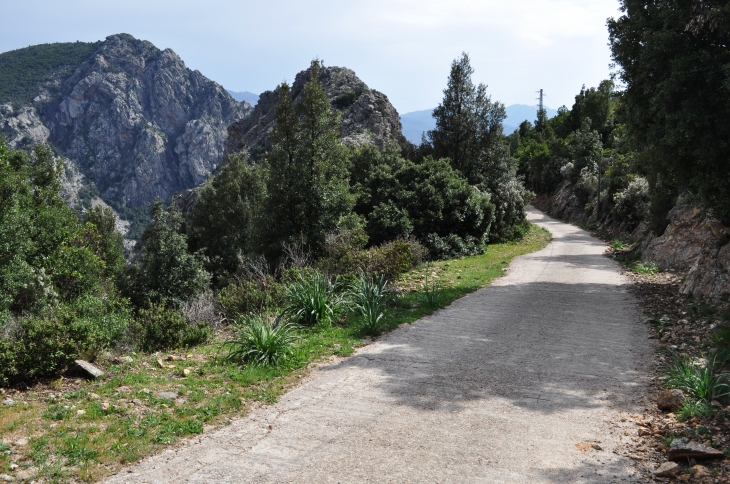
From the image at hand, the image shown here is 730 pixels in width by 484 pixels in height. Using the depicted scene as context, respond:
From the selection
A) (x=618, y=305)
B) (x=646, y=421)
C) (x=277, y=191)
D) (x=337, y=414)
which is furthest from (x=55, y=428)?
(x=277, y=191)

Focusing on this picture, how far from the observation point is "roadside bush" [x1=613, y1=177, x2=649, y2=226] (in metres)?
27.0

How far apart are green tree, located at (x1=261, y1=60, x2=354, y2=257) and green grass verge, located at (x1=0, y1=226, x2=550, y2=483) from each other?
1120cm

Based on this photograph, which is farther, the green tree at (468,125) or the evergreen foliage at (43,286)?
the green tree at (468,125)

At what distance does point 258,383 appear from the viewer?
6398 mm

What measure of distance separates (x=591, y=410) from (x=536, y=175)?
61.6 metres

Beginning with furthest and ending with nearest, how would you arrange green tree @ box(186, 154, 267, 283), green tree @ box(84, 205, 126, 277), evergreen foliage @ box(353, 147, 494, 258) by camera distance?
green tree @ box(186, 154, 267, 283) → green tree @ box(84, 205, 126, 277) → evergreen foliage @ box(353, 147, 494, 258)

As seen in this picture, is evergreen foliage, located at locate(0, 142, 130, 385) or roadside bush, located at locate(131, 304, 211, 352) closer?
evergreen foliage, located at locate(0, 142, 130, 385)

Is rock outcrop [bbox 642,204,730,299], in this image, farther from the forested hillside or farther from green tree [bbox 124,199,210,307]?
green tree [bbox 124,199,210,307]

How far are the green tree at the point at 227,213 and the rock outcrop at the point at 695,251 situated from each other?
947 inches

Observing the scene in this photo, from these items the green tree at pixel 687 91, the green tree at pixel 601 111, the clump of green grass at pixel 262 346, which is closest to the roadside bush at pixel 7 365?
the clump of green grass at pixel 262 346

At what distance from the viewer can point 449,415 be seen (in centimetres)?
540

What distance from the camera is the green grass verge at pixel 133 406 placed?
437 centimetres

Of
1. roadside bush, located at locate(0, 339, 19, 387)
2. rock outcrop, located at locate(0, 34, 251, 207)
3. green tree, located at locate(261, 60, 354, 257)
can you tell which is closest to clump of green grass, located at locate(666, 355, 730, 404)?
roadside bush, located at locate(0, 339, 19, 387)

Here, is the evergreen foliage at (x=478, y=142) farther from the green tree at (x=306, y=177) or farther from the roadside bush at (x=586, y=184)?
the roadside bush at (x=586, y=184)
